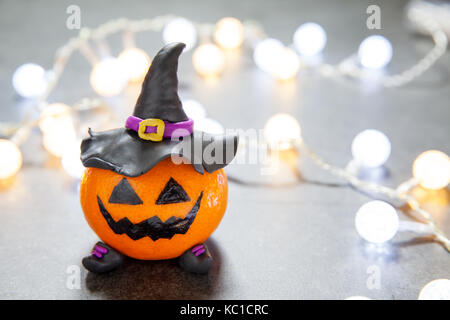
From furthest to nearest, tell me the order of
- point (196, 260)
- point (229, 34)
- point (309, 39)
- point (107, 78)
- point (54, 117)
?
point (229, 34) → point (309, 39) → point (107, 78) → point (54, 117) → point (196, 260)

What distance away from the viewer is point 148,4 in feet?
15.2

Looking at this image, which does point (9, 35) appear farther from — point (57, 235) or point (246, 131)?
point (57, 235)

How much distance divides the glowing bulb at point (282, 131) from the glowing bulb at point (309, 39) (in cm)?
133

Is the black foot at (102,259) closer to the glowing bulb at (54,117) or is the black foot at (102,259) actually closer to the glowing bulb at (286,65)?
the glowing bulb at (54,117)

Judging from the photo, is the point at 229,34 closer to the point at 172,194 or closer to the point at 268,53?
the point at 268,53

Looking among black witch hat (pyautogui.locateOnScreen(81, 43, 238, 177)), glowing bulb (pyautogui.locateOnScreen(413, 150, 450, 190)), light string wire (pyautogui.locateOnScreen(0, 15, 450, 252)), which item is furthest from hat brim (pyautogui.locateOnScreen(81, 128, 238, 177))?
glowing bulb (pyautogui.locateOnScreen(413, 150, 450, 190))

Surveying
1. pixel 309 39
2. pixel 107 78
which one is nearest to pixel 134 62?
pixel 107 78

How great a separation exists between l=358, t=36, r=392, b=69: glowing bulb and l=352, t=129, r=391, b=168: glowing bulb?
123 centimetres

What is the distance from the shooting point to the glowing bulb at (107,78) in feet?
8.23

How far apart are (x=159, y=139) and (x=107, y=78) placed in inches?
53.1

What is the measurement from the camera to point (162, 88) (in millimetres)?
1288

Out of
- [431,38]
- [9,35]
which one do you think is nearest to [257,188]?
[431,38]
